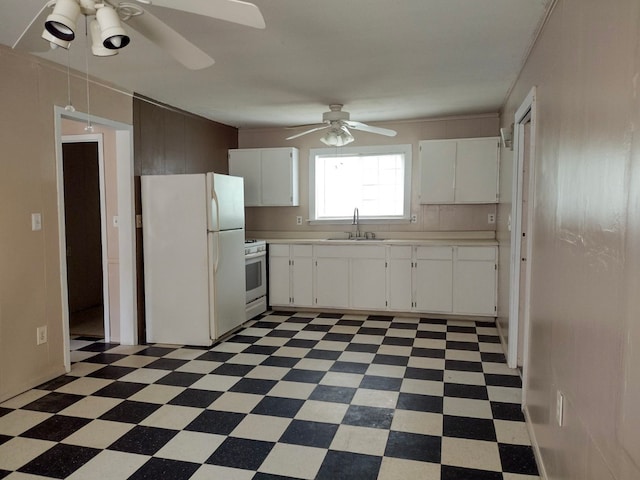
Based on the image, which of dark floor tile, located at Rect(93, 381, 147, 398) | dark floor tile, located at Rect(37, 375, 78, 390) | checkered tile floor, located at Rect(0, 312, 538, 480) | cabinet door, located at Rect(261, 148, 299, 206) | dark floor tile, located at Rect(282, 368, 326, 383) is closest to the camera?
checkered tile floor, located at Rect(0, 312, 538, 480)

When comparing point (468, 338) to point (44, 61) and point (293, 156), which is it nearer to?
point (293, 156)

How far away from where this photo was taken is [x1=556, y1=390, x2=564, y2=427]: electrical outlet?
1793 mm

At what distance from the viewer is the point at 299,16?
97.3 inches

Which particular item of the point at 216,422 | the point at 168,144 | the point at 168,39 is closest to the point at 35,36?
Answer: the point at 168,39

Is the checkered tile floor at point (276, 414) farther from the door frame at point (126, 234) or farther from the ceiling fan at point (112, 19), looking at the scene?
the ceiling fan at point (112, 19)

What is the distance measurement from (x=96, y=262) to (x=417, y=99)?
4.34 meters

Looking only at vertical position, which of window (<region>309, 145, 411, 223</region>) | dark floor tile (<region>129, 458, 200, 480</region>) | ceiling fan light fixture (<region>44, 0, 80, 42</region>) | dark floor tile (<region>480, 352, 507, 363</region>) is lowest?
dark floor tile (<region>129, 458, 200, 480</region>)

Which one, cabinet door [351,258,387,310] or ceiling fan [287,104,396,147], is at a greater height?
ceiling fan [287,104,396,147]

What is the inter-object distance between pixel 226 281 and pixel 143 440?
2006 millimetres

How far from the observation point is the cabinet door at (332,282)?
5.34 meters

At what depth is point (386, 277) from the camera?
5.20 metres

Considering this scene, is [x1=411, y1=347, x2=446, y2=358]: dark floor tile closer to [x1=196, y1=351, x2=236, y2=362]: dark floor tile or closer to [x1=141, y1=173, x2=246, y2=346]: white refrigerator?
[x1=196, y1=351, x2=236, y2=362]: dark floor tile

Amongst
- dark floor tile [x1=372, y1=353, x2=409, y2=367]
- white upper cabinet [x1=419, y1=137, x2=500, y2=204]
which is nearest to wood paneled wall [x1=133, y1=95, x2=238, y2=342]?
dark floor tile [x1=372, y1=353, x2=409, y2=367]

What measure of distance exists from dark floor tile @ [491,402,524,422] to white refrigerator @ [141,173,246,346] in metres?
2.44
